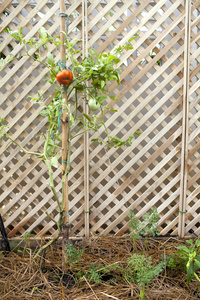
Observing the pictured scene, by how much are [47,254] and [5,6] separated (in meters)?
1.63

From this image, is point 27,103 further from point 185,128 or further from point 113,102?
point 185,128

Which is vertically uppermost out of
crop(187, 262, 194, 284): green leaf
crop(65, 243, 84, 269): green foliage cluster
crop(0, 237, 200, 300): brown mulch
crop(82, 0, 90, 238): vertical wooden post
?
crop(82, 0, 90, 238): vertical wooden post

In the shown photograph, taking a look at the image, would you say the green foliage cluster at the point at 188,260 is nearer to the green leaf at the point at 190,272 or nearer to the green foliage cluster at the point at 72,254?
the green leaf at the point at 190,272

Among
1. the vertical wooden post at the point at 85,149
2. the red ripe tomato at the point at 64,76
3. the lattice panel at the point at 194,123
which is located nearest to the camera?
the red ripe tomato at the point at 64,76

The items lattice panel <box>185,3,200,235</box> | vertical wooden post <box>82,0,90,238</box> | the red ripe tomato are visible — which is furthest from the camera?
lattice panel <box>185,3,200,235</box>

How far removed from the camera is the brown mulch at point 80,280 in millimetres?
1274

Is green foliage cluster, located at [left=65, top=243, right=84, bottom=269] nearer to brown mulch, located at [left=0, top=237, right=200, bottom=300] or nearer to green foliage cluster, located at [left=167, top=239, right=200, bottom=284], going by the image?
brown mulch, located at [left=0, top=237, right=200, bottom=300]

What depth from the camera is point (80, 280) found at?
1.33 metres

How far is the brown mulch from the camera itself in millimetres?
1274

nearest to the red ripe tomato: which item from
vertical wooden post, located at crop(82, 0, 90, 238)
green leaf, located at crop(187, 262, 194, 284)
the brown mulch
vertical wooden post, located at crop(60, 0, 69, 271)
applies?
vertical wooden post, located at crop(60, 0, 69, 271)

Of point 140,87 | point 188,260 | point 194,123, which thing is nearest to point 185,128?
point 194,123

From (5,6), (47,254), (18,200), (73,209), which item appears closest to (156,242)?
(73,209)

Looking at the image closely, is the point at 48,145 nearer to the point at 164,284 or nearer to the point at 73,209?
the point at 73,209

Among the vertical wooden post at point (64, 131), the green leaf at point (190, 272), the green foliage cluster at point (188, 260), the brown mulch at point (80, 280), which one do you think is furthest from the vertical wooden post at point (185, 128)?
the vertical wooden post at point (64, 131)
